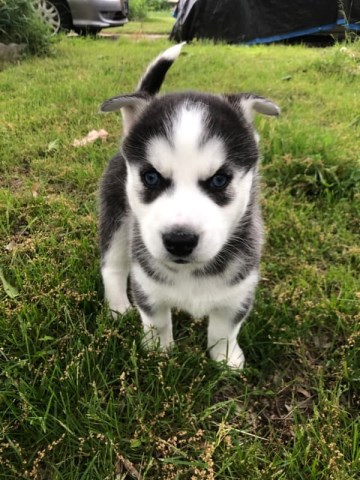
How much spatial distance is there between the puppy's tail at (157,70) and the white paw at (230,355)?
1327mm

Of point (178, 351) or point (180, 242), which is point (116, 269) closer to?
point (178, 351)

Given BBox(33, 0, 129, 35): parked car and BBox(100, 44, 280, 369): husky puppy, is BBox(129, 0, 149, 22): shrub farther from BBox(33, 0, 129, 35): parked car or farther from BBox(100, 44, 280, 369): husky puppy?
BBox(100, 44, 280, 369): husky puppy

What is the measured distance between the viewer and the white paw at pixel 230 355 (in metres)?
2.29

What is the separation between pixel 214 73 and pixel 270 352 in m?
5.25

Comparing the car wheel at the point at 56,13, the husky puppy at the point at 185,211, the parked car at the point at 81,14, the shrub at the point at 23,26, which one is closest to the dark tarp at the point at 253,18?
the parked car at the point at 81,14

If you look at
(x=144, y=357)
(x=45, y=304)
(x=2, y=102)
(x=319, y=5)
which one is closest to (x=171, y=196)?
(x=144, y=357)

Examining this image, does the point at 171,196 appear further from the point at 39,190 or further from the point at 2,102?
the point at 2,102

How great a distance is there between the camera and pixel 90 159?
157 inches

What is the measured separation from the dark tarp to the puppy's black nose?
10.1 m

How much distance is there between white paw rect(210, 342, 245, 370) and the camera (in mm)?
2292

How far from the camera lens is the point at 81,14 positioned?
10.2 metres

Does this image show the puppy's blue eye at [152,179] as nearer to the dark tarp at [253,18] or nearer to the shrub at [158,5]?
the dark tarp at [253,18]

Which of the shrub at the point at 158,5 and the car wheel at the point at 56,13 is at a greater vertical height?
the car wheel at the point at 56,13

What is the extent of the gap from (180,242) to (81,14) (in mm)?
10127
